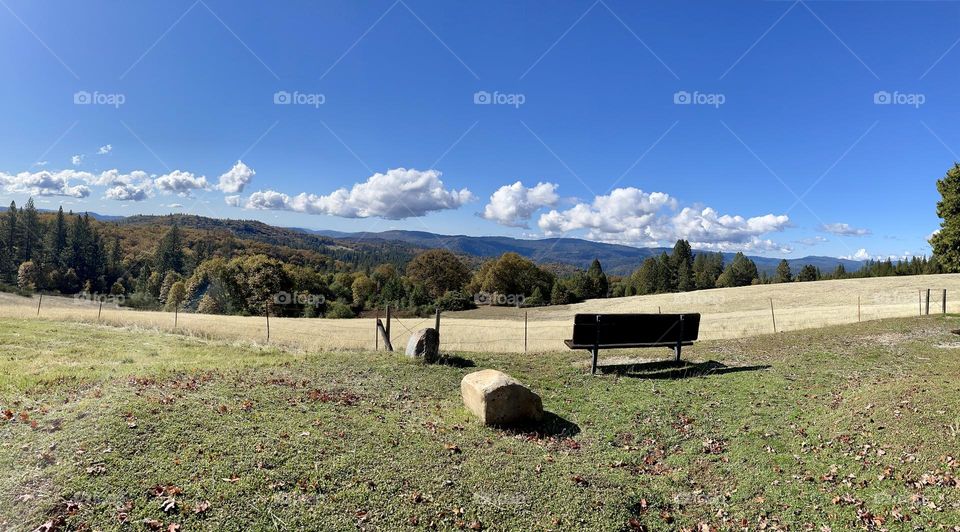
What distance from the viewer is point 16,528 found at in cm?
488

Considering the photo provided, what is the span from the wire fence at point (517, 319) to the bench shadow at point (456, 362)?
396 cm

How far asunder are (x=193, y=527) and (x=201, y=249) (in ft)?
555

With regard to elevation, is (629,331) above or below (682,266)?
below

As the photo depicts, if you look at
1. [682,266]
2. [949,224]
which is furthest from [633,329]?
[682,266]

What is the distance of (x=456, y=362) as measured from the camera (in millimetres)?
13945

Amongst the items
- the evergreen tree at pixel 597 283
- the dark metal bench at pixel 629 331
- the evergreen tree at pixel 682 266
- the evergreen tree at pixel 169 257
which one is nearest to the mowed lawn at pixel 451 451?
the dark metal bench at pixel 629 331

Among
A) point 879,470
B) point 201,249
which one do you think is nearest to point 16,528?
point 879,470

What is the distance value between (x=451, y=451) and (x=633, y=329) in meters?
7.98

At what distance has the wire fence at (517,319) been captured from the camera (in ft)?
80.9

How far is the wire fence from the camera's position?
24656 mm

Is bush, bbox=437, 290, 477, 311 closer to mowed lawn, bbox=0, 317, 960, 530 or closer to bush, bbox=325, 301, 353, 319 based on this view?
bush, bbox=325, 301, 353, 319

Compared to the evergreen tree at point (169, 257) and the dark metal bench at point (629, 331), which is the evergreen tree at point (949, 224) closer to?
the dark metal bench at point (629, 331)

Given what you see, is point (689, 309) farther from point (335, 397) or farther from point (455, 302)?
point (335, 397)

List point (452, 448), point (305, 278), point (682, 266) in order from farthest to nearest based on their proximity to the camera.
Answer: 1. point (682, 266)
2. point (305, 278)
3. point (452, 448)
